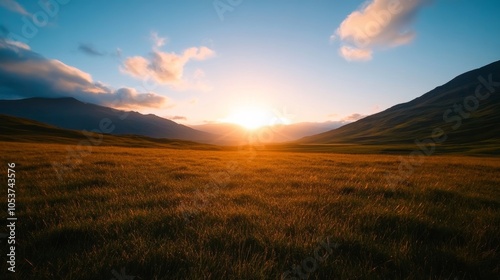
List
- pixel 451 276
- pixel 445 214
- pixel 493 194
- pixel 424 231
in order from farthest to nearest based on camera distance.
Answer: pixel 493 194 → pixel 445 214 → pixel 424 231 → pixel 451 276

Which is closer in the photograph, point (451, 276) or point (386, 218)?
point (451, 276)

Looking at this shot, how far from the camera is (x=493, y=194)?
28.0 feet

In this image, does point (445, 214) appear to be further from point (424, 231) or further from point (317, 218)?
point (317, 218)

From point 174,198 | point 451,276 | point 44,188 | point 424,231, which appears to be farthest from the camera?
point 44,188

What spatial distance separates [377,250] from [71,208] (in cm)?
610

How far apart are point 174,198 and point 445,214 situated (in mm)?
6910

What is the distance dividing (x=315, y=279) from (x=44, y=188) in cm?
845

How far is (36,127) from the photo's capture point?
8412cm

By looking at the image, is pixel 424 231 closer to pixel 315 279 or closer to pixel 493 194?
pixel 315 279

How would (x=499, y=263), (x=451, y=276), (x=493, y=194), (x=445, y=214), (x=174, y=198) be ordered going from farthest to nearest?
(x=493, y=194) < (x=174, y=198) < (x=445, y=214) < (x=499, y=263) < (x=451, y=276)

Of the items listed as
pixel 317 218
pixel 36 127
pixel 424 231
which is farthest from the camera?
pixel 36 127

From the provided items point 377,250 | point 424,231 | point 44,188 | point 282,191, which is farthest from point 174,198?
point 424,231

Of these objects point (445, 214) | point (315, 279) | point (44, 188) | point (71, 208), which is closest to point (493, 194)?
point (445, 214)

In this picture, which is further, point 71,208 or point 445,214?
point 445,214
